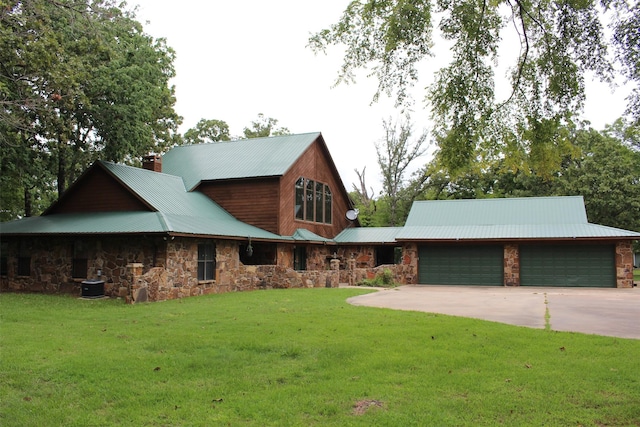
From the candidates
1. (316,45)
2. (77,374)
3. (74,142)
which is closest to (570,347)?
(316,45)

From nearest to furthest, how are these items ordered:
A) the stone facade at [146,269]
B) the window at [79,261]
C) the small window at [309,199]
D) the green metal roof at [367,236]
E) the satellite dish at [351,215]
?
the stone facade at [146,269] < the window at [79,261] < the small window at [309,199] < the green metal roof at [367,236] < the satellite dish at [351,215]

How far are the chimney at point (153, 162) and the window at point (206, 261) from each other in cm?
765

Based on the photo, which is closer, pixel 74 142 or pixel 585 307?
pixel 585 307

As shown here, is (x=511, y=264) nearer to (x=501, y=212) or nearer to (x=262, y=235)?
(x=501, y=212)

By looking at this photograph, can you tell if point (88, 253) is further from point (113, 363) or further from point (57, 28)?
point (113, 363)

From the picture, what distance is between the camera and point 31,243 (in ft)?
63.6

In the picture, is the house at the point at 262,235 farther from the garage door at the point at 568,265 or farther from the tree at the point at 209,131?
the tree at the point at 209,131

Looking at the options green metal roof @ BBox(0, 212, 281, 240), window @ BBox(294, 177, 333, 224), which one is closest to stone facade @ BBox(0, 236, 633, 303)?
green metal roof @ BBox(0, 212, 281, 240)

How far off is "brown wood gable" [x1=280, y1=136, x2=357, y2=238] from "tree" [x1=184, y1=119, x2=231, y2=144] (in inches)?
634

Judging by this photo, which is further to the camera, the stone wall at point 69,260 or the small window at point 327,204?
the small window at point 327,204

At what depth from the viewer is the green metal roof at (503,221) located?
24781mm

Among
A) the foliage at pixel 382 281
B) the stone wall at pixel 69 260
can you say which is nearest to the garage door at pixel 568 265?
the foliage at pixel 382 281

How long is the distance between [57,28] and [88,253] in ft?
25.5

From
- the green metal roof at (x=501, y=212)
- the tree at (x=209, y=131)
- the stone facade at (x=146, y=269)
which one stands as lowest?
the stone facade at (x=146, y=269)
